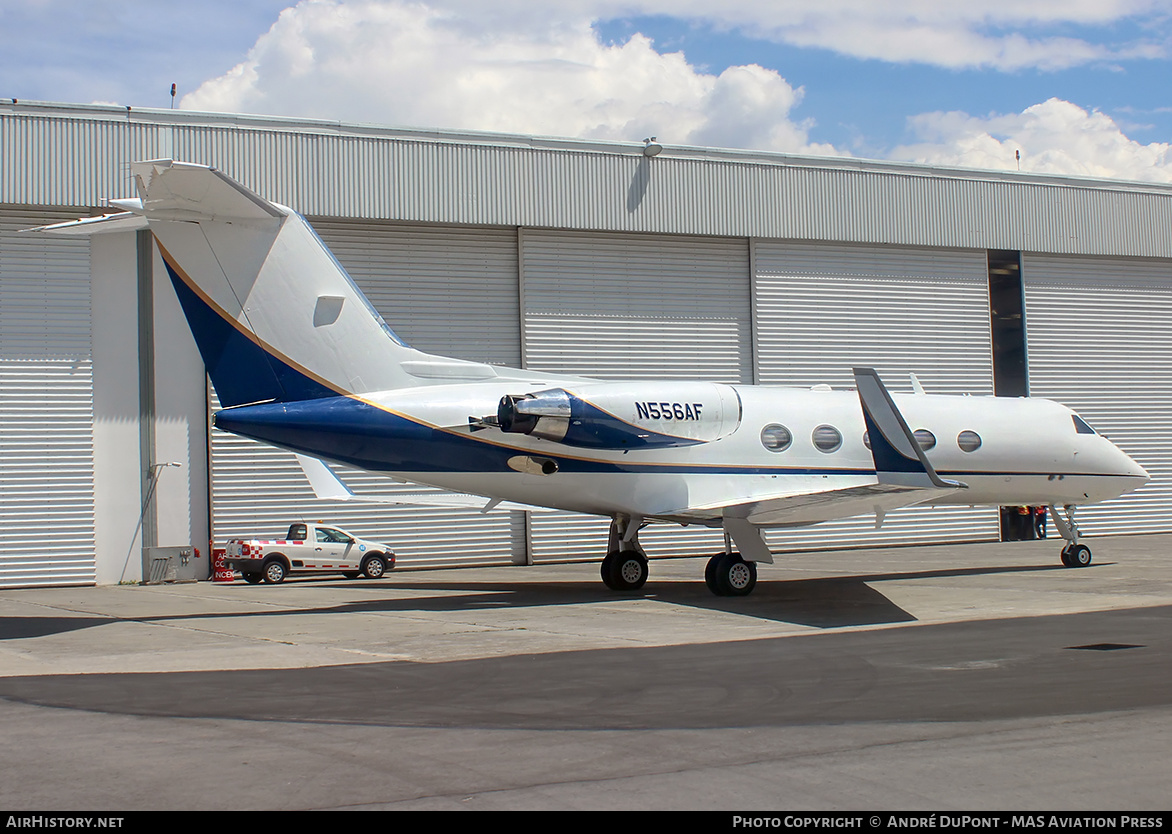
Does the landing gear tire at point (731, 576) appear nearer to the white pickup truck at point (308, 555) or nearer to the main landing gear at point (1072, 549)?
the main landing gear at point (1072, 549)

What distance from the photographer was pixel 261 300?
15.1 m

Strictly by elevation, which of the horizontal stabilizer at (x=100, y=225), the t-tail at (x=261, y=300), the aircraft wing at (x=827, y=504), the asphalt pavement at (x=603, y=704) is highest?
the horizontal stabilizer at (x=100, y=225)

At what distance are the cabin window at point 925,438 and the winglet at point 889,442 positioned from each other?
182 inches

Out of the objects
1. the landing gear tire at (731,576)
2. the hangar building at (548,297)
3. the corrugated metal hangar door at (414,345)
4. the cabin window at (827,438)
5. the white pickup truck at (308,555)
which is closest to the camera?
the landing gear tire at (731,576)

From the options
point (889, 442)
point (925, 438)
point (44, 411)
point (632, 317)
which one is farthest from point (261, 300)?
point (632, 317)

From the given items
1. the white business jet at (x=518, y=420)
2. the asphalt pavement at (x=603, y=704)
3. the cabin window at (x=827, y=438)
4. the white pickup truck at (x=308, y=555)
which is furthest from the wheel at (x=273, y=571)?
the cabin window at (x=827, y=438)

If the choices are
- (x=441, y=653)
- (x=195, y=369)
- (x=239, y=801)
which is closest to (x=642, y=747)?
(x=239, y=801)

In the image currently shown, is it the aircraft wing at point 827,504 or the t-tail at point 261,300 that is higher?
the t-tail at point 261,300

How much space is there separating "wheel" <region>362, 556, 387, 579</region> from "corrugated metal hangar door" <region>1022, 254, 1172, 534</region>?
64.3 feet

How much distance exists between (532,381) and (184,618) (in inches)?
253

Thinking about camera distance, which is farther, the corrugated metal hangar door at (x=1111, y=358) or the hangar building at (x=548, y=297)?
the corrugated metal hangar door at (x=1111, y=358)

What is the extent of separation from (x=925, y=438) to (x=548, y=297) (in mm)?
11265

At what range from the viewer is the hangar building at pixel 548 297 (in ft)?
77.2

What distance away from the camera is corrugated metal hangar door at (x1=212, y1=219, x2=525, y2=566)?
81.4 ft
